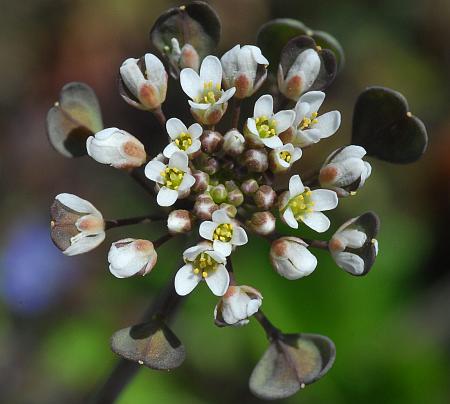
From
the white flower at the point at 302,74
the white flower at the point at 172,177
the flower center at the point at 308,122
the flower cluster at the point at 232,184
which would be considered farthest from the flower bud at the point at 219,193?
the white flower at the point at 302,74

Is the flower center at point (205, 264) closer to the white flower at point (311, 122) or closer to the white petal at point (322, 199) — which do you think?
the white petal at point (322, 199)

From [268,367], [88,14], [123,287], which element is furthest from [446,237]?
[88,14]

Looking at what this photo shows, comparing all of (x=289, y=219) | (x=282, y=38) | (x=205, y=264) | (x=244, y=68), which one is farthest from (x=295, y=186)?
(x=282, y=38)

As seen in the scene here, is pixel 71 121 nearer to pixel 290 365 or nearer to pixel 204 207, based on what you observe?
pixel 204 207

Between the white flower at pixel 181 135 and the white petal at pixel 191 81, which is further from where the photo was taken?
the white petal at pixel 191 81

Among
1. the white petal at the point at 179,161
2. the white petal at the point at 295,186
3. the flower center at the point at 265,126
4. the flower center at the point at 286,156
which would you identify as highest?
the flower center at the point at 265,126

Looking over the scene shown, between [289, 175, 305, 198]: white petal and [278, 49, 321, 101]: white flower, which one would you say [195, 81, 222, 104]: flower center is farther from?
[289, 175, 305, 198]: white petal

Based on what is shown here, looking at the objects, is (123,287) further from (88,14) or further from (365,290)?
(88,14)
